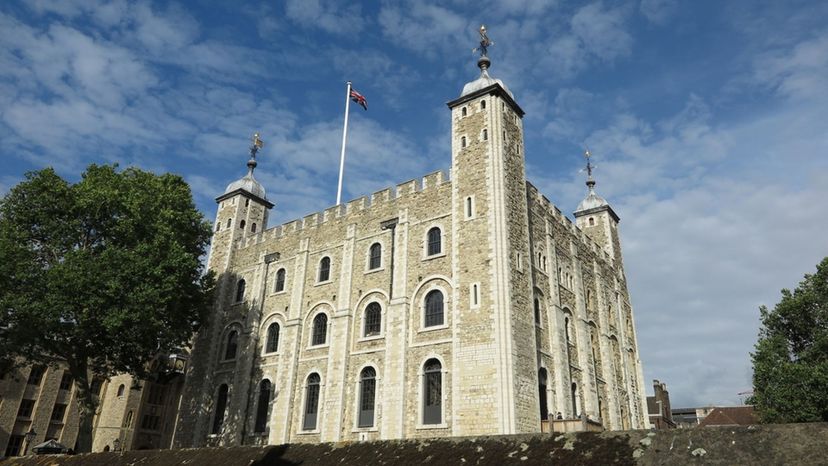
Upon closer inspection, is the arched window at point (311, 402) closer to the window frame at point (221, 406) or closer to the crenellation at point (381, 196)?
the window frame at point (221, 406)

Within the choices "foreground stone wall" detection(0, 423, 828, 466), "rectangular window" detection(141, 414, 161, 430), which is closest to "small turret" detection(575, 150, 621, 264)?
"foreground stone wall" detection(0, 423, 828, 466)

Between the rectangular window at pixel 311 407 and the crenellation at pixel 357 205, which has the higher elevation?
the crenellation at pixel 357 205

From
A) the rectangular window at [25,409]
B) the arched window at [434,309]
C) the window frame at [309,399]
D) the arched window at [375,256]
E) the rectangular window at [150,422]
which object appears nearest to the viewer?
the arched window at [434,309]

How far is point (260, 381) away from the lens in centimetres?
3216

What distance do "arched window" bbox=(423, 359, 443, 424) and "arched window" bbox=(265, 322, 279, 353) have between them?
10.6 meters

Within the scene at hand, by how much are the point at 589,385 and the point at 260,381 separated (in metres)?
17.6

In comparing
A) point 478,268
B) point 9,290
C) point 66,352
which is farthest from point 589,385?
point 9,290

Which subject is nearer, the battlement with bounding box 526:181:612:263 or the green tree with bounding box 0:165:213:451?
the green tree with bounding box 0:165:213:451

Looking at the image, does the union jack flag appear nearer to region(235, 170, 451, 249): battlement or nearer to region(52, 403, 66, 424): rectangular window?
region(235, 170, 451, 249): battlement

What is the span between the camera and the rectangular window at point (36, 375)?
41.2 meters

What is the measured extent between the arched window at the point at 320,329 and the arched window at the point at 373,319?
2772mm

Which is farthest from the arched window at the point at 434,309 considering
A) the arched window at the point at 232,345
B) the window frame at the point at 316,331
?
the arched window at the point at 232,345

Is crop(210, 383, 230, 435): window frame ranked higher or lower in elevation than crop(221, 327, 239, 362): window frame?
lower

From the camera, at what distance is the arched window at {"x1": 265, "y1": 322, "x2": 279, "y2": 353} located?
107 feet
